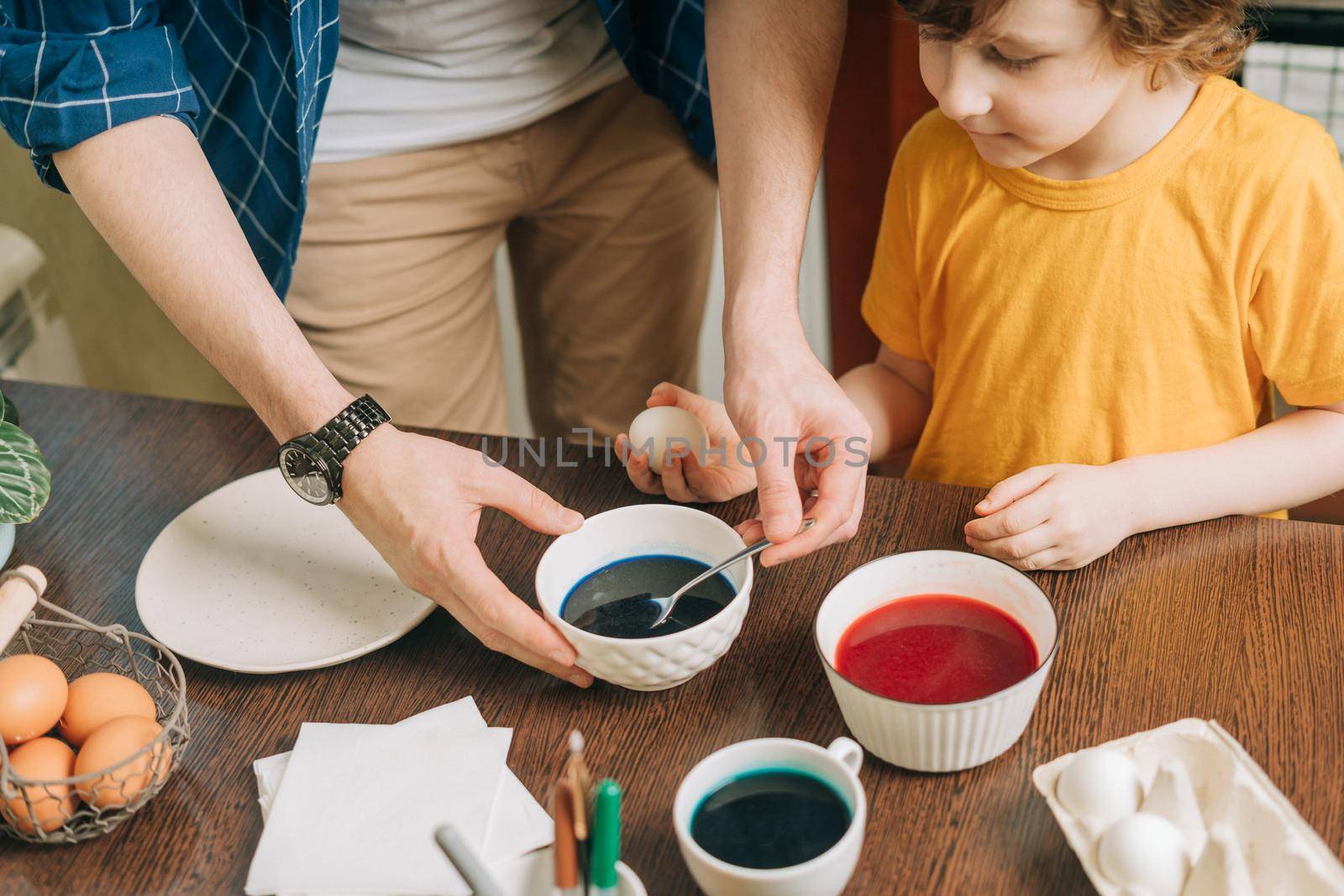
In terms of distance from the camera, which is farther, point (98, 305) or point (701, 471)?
point (98, 305)

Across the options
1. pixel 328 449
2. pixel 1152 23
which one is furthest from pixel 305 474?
pixel 1152 23

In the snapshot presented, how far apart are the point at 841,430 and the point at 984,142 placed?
350mm

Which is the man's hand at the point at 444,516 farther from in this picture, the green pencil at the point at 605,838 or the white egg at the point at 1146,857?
the white egg at the point at 1146,857

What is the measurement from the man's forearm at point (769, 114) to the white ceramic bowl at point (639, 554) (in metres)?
0.29

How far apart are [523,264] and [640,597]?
Answer: 3.22ft

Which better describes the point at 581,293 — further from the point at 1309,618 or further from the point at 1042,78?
the point at 1309,618

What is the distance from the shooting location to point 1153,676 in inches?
36.4

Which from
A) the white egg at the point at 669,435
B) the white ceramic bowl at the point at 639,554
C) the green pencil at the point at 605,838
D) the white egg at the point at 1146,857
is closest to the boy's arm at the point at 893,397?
the white egg at the point at 669,435

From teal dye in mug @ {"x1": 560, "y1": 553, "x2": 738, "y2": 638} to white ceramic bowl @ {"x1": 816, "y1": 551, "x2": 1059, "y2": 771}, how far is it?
0.33ft

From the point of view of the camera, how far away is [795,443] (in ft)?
3.58

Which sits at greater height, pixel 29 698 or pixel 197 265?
pixel 197 265

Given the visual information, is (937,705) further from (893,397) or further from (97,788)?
(893,397)

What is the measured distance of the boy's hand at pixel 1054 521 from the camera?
3.37 feet

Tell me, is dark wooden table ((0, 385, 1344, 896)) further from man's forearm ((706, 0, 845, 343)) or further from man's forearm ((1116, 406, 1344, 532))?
man's forearm ((706, 0, 845, 343))
